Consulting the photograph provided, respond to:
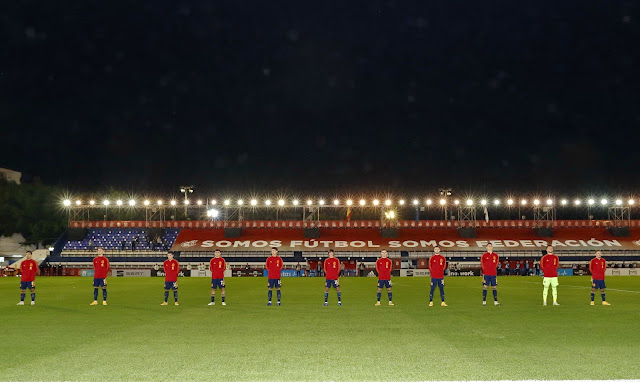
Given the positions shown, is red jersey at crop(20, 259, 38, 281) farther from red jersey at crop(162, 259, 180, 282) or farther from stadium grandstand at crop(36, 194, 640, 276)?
stadium grandstand at crop(36, 194, 640, 276)

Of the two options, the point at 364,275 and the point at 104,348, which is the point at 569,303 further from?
the point at 364,275

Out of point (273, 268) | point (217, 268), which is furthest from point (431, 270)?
point (217, 268)

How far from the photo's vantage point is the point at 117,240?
216 ft

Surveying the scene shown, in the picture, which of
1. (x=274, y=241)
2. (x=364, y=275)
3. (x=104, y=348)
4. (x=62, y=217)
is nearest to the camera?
(x=104, y=348)

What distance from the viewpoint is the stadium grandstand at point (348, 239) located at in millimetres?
57344

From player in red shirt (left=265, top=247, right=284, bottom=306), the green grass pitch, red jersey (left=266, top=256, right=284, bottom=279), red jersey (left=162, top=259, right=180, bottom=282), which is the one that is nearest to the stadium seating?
red jersey (left=162, top=259, right=180, bottom=282)

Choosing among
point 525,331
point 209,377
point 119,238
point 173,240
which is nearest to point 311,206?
point 173,240

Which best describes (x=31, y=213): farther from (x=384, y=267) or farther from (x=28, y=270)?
Result: (x=384, y=267)

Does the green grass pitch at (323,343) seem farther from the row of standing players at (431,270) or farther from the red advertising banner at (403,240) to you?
the red advertising banner at (403,240)

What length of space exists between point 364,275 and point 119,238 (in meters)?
31.5

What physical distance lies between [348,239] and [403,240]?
6.68 m

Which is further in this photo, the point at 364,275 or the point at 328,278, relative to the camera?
the point at 364,275

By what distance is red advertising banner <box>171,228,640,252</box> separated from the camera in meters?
61.6

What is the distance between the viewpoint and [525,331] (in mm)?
13094
